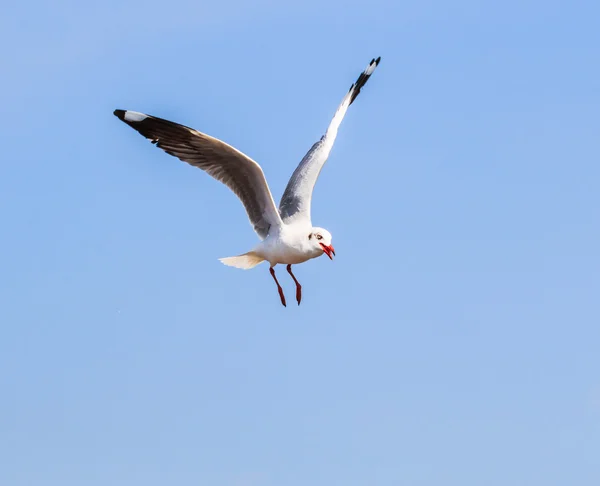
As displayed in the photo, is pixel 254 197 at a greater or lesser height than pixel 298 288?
greater

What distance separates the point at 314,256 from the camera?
16281 millimetres

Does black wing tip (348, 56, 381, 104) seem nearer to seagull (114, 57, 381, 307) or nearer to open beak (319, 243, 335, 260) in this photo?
seagull (114, 57, 381, 307)

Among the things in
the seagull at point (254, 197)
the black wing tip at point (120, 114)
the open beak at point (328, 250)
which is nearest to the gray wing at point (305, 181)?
the seagull at point (254, 197)

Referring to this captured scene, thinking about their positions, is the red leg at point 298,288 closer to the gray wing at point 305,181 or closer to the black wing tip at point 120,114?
the gray wing at point 305,181

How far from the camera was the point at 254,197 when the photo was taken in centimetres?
1686

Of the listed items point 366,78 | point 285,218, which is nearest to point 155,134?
point 285,218

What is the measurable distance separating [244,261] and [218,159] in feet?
5.13

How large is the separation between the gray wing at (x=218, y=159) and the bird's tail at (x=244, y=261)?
14.3 inches

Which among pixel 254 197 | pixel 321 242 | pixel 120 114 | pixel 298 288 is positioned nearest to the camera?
pixel 321 242

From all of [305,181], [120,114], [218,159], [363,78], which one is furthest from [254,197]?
[363,78]

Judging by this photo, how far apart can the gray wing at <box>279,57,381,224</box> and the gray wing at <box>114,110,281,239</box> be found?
1.37 ft

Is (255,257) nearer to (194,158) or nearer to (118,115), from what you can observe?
(194,158)

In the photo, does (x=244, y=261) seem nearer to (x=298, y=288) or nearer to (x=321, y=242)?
(x=298, y=288)

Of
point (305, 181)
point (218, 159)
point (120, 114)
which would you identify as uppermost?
point (120, 114)
